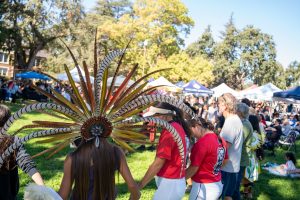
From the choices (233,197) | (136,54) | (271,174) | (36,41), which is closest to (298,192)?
(271,174)

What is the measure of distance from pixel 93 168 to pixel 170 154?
101 cm

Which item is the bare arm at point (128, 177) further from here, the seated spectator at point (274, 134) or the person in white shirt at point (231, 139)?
the seated spectator at point (274, 134)

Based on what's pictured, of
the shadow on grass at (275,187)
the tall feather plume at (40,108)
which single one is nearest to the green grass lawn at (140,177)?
the shadow on grass at (275,187)

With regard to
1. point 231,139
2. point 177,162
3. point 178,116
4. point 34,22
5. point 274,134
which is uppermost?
point 34,22

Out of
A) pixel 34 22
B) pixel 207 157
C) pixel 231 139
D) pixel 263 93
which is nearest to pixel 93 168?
pixel 207 157

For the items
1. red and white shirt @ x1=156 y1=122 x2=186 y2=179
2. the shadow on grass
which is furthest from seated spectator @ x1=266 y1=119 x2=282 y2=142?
red and white shirt @ x1=156 y1=122 x2=186 y2=179

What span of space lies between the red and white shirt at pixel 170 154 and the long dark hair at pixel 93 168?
852mm

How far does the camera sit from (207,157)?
3607 millimetres

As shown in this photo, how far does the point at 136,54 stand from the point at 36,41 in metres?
10.2

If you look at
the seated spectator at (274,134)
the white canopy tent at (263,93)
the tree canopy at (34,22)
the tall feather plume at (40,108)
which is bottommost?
the seated spectator at (274,134)

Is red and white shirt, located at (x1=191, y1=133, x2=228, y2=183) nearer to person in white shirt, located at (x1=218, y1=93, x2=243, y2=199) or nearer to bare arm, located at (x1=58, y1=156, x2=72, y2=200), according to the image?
person in white shirt, located at (x1=218, y1=93, x2=243, y2=199)

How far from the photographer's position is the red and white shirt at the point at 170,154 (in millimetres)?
3143

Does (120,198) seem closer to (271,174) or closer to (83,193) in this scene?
(83,193)

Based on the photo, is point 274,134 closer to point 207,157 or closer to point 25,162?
point 207,157
